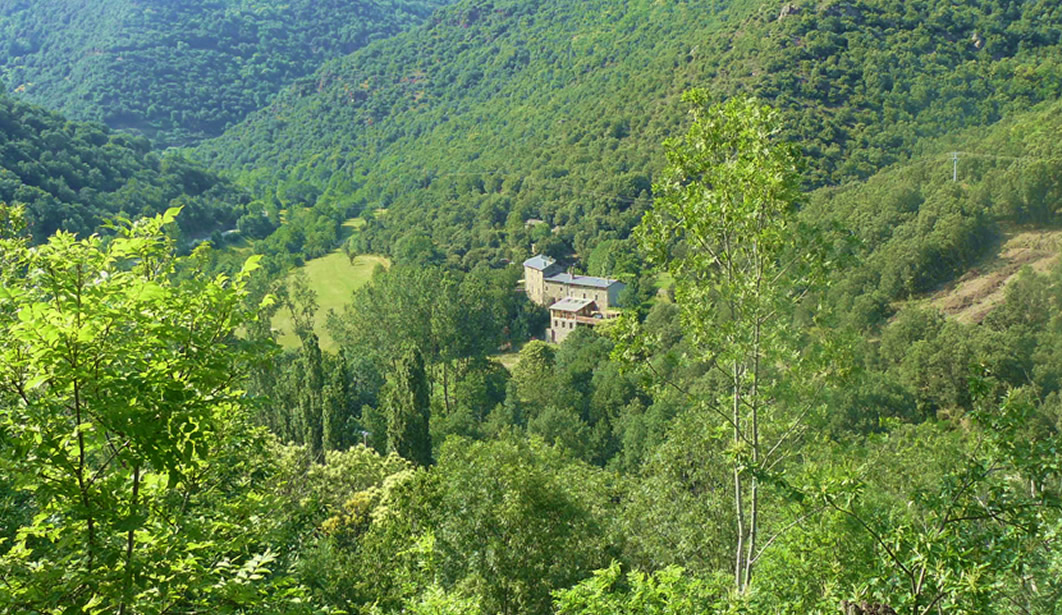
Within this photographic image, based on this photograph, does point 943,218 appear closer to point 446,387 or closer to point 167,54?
point 446,387

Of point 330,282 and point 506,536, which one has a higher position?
point 330,282

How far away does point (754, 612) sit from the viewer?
245 inches

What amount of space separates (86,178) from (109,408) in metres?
64.3

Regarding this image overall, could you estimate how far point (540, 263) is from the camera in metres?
62.2

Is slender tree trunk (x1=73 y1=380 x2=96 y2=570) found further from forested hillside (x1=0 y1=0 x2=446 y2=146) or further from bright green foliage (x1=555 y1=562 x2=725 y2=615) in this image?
forested hillside (x1=0 y1=0 x2=446 y2=146)

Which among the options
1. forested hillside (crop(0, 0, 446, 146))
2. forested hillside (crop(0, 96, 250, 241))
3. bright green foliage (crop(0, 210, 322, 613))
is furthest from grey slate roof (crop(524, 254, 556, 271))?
forested hillside (crop(0, 0, 446, 146))

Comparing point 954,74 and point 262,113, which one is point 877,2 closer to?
point 954,74

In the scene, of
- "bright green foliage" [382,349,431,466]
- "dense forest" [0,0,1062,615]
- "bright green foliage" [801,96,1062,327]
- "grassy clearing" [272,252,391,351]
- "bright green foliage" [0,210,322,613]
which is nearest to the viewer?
"bright green foliage" [0,210,322,613]

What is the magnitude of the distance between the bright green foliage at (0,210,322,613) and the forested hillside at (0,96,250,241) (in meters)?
46.3

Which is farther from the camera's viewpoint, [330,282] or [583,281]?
[330,282]

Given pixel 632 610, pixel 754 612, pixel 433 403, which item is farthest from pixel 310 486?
pixel 433 403

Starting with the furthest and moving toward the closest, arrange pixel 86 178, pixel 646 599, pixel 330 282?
pixel 330 282 < pixel 86 178 < pixel 646 599

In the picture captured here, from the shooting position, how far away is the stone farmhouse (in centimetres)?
5572

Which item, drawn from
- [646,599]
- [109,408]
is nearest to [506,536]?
[646,599]
